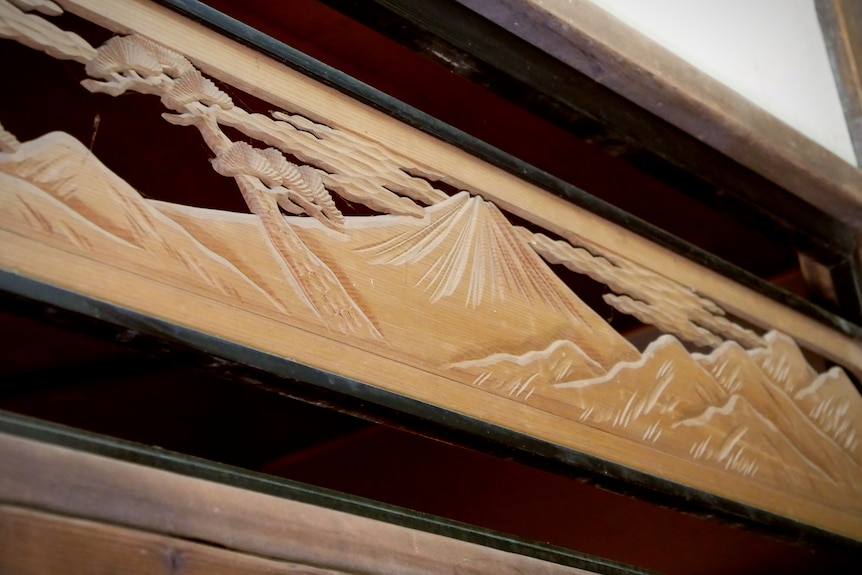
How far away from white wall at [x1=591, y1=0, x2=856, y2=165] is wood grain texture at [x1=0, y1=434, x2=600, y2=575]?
1.13 metres

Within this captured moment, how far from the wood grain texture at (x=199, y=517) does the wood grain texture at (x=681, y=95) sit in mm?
883

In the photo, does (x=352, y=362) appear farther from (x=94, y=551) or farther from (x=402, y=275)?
(x=94, y=551)

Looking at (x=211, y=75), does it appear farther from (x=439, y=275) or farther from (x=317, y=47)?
(x=317, y=47)

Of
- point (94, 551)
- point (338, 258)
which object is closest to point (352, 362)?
point (338, 258)

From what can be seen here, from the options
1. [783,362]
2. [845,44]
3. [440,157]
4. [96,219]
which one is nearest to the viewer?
[96,219]

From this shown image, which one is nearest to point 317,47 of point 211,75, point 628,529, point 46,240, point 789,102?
point 211,75

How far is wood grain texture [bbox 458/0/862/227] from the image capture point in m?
1.52

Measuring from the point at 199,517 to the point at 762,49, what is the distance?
1.77m

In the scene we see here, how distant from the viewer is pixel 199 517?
899mm

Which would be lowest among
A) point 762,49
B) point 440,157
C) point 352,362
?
point 352,362

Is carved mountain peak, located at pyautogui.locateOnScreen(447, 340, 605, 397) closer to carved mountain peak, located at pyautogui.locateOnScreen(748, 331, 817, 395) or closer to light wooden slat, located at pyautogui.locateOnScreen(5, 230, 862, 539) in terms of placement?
light wooden slat, located at pyautogui.locateOnScreen(5, 230, 862, 539)

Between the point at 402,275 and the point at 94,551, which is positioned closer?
the point at 94,551

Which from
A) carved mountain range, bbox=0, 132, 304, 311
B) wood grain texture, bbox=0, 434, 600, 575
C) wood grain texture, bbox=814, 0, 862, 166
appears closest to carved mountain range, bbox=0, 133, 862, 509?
carved mountain range, bbox=0, 132, 304, 311

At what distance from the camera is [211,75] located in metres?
1.11
